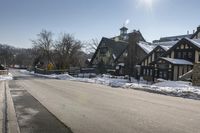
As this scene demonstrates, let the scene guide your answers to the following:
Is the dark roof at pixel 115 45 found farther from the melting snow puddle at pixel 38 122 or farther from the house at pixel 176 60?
the melting snow puddle at pixel 38 122

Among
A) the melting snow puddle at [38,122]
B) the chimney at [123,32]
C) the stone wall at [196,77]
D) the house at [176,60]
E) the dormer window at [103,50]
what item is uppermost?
the chimney at [123,32]

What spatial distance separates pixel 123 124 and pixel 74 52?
208 ft

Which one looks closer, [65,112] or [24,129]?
[24,129]

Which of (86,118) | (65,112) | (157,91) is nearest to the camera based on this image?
(86,118)

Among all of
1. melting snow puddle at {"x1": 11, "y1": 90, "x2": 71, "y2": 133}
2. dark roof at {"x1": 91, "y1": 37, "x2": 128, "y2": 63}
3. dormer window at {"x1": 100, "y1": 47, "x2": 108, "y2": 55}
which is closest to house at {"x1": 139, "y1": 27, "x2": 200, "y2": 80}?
dark roof at {"x1": 91, "y1": 37, "x2": 128, "y2": 63}

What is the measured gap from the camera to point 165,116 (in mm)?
9297

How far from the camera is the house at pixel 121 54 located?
50.8 metres

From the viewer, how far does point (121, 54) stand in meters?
57.6

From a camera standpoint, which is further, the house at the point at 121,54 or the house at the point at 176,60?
the house at the point at 121,54

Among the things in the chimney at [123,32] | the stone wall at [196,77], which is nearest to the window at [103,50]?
the chimney at [123,32]

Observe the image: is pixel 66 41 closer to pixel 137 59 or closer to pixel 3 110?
pixel 137 59

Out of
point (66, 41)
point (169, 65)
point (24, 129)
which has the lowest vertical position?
point (24, 129)

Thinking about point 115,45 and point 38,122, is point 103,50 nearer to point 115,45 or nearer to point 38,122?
point 115,45

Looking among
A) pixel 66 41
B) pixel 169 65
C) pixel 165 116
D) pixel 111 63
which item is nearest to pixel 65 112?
pixel 165 116
